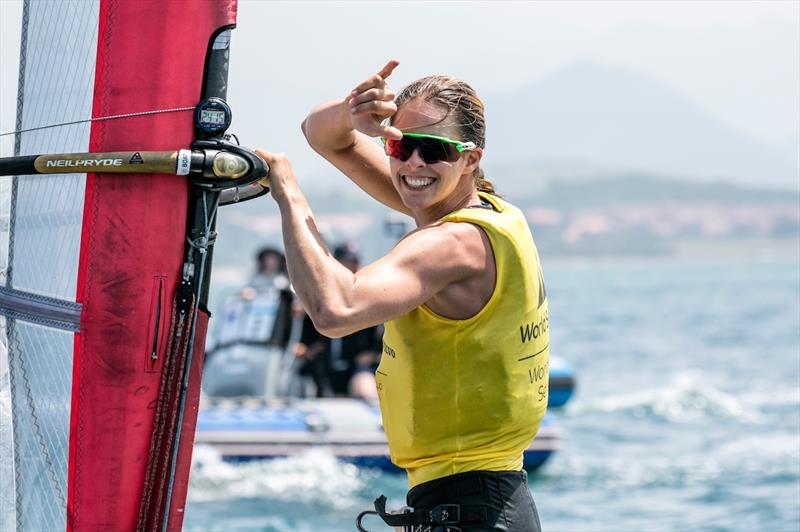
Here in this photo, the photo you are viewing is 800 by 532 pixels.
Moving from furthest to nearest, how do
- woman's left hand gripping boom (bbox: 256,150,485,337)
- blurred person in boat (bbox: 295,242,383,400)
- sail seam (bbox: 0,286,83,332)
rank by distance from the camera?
blurred person in boat (bbox: 295,242,383,400), sail seam (bbox: 0,286,83,332), woman's left hand gripping boom (bbox: 256,150,485,337)

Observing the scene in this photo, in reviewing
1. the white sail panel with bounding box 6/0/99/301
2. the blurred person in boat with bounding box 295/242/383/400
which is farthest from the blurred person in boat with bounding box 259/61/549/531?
the blurred person in boat with bounding box 295/242/383/400

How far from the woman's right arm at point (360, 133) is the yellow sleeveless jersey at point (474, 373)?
0.96ft

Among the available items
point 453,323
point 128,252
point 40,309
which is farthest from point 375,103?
point 40,309

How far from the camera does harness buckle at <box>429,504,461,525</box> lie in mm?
2926

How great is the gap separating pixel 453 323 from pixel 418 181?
34 centimetres

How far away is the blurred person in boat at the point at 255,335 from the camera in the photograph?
11.8m

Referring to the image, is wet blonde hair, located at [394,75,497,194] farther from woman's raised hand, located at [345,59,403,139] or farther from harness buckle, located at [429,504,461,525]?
harness buckle, located at [429,504,461,525]

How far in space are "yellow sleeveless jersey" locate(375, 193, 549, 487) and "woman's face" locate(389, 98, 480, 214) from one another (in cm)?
8

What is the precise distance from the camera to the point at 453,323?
288cm

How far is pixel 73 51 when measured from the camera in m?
2.89

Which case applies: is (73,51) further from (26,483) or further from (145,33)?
(26,483)

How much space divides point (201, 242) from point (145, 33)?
0.48 m

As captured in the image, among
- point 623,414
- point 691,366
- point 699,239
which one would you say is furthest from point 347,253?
point 699,239

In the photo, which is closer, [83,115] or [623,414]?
[83,115]
